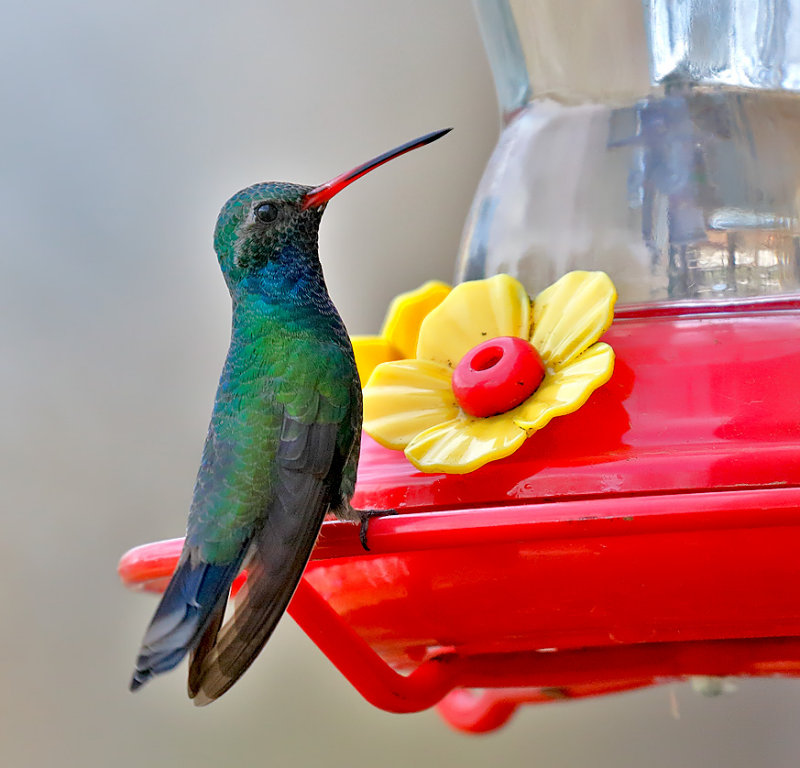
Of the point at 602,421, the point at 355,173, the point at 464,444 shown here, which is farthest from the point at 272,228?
the point at 602,421

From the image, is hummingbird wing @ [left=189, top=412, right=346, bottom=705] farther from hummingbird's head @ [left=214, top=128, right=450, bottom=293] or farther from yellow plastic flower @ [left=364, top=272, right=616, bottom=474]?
hummingbird's head @ [left=214, top=128, right=450, bottom=293]

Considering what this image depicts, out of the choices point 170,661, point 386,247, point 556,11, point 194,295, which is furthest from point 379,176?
point 170,661

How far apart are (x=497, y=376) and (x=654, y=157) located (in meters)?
0.51

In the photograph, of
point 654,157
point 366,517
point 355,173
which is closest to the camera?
point 366,517

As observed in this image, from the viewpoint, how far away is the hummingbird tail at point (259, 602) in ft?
5.39

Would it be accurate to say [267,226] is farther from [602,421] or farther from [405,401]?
[602,421]

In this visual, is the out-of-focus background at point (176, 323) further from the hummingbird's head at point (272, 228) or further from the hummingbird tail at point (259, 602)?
the hummingbird tail at point (259, 602)

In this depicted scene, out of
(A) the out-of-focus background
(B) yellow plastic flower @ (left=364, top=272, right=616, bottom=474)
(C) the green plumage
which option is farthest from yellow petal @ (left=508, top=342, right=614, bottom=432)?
(A) the out-of-focus background

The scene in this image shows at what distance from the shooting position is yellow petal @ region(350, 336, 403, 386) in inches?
94.2

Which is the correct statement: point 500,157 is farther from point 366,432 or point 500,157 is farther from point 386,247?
point 386,247

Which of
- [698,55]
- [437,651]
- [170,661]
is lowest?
[437,651]

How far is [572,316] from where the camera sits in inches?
73.7

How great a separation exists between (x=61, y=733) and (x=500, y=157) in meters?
3.95

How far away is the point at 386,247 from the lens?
18.1 ft
